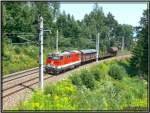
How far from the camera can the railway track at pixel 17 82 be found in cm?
2716

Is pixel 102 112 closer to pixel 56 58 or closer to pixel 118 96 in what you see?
pixel 118 96

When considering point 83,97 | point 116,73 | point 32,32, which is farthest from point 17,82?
point 32,32

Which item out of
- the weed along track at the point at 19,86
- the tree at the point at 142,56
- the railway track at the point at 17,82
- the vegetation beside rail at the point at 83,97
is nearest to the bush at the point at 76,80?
the vegetation beside rail at the point at 83,97

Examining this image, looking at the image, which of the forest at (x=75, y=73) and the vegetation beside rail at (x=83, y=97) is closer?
the vegetation beside rail at (x=83, y=97)

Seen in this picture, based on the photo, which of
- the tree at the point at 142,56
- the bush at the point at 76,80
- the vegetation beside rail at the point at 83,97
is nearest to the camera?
the vegetation beside rail at the point at 83,97

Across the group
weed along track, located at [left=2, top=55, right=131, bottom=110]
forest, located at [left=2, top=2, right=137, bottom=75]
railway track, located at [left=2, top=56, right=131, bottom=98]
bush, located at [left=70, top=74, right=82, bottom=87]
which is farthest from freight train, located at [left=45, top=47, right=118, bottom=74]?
bush, located at [left=70, top=74, right=82, bottom=87]

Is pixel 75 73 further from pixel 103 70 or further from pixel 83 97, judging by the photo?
pixel 83 97

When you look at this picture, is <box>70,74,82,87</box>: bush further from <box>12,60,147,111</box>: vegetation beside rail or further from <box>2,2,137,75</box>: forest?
<box>2,2,137,75</box>: forest

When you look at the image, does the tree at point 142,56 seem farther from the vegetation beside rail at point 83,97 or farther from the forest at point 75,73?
the vegetation beside rail at point 83,97

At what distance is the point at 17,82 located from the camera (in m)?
30.5

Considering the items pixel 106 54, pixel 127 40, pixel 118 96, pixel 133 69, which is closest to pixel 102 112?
pixel 118 96

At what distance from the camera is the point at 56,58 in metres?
36.8

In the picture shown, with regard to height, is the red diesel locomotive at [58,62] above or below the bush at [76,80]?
above

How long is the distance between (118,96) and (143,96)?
4575 millimetres
